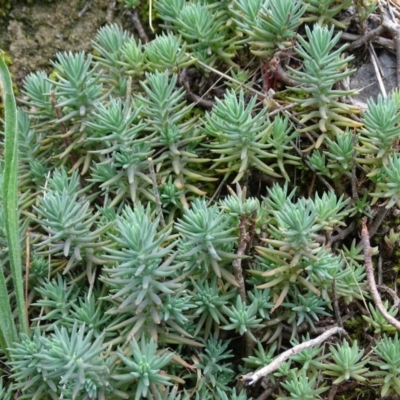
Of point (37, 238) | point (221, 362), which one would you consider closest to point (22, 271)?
point (37, 238)

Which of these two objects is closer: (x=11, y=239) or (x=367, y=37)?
(x=11, y=239)

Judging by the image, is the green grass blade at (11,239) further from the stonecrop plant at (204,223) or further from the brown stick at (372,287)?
the brown stick at (372,287)

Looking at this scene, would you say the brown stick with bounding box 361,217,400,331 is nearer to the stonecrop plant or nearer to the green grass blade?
the stonecrop plant

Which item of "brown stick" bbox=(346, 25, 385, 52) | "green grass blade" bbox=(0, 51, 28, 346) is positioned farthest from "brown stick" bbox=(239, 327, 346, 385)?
"brown stick" bbox=(346, 25, 385, 52)

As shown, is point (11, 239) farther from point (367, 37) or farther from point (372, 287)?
point (367, 37)

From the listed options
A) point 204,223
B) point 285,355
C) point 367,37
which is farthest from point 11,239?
point 367,37

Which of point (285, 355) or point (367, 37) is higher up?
point (367, 37)

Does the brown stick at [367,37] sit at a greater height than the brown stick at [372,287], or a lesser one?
greater

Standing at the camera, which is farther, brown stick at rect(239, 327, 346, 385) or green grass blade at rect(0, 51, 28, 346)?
green grass blade at rect(0, 51, 28, 346)

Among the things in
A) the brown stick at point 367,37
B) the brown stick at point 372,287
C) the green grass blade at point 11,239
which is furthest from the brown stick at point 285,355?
the brown stick at point 367,37
